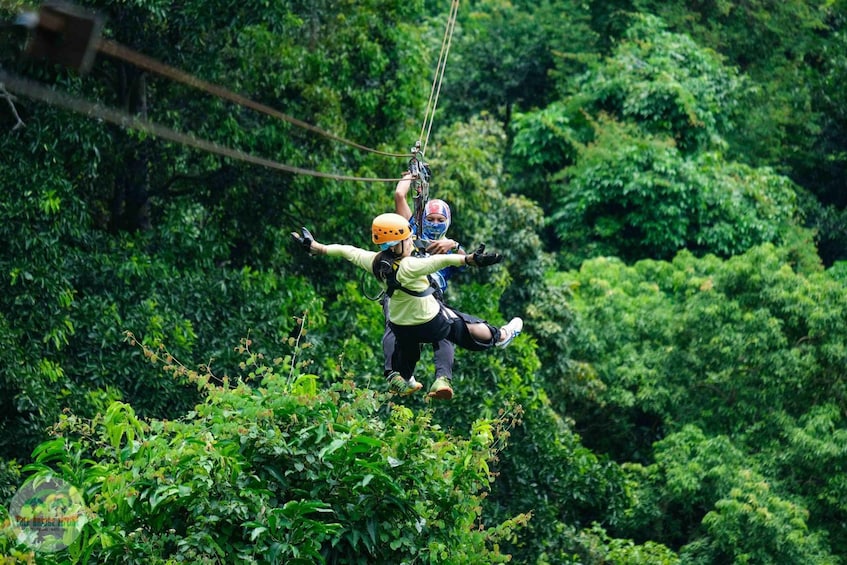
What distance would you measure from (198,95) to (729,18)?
15284 millimetres

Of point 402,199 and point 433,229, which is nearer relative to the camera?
point 433,229

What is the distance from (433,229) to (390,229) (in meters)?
0.66

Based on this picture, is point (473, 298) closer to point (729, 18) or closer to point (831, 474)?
point (831, 474)

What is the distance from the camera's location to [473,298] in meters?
14.0

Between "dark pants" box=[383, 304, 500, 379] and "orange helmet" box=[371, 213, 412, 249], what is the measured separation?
2.13 ft

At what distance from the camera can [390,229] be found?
770 cm

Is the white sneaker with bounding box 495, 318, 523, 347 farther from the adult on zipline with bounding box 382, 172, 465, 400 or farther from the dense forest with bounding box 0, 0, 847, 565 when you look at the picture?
the dense forest with bounding box 0, 0, 847, 565

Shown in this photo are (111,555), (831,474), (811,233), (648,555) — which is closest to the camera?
(111,555)

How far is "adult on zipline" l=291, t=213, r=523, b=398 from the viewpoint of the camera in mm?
7730

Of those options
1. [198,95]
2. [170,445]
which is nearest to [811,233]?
[198,95]

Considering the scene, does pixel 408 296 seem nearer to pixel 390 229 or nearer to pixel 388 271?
pixel 388 271

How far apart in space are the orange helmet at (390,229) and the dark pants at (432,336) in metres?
0.65

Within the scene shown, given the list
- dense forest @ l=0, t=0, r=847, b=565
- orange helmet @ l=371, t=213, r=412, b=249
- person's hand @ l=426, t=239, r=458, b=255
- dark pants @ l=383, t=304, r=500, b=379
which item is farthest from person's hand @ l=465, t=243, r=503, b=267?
dense forest @ l=0, t=0, r=847, b=565

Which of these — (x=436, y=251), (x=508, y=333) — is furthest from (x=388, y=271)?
(x=508, y=333)
